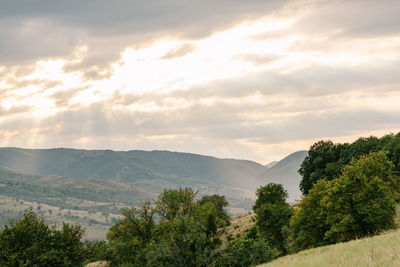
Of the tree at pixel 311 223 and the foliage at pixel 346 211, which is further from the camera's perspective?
the tree at pixel 311 223

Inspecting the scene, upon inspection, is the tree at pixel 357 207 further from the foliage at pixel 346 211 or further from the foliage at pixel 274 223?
the foliage at pixel 274 223

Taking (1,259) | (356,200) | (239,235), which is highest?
(356,200)

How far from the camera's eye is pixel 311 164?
336 ft

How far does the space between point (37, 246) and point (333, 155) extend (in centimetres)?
7454

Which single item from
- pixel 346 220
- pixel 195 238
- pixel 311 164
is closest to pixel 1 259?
pixel 195 238

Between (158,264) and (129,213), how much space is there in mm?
14932

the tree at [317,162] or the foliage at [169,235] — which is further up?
the tree at [317,162]

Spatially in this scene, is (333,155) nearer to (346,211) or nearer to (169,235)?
(346,211)

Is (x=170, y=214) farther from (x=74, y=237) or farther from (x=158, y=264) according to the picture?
(x=74, y=237)

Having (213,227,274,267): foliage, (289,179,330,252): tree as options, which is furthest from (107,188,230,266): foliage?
(289,179,330,252): tree

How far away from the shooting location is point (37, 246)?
54312mm

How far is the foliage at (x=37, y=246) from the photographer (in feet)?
172

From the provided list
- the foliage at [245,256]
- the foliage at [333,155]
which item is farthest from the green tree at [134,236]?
the foliage at [333,155]

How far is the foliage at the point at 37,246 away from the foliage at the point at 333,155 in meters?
56.5
